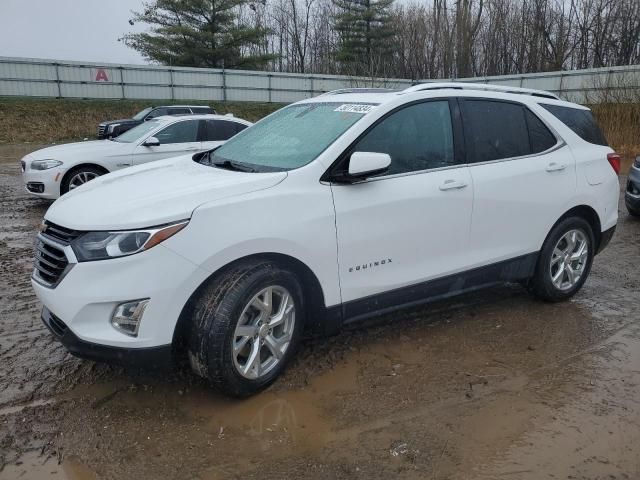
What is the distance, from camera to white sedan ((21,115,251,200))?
878 cm

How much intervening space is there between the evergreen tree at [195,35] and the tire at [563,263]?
3532 cm

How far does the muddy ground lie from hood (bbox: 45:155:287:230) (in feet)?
3.49

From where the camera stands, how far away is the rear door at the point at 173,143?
9438 mm

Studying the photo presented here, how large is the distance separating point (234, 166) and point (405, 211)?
3.88ft

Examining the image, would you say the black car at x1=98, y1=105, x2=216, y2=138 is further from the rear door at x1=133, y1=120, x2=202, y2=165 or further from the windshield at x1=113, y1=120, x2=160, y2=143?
the rear door at x1=133, y1=120, x2=202, y2=165

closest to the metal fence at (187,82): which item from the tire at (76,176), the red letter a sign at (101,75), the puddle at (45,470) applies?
the red letter a sign at (101,75)

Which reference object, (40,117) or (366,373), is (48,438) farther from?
(40,117)

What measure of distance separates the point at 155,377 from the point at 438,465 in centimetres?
179

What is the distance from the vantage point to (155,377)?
3.40 metres

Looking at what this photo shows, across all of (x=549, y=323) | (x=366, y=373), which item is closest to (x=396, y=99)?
(x=366, y=373)

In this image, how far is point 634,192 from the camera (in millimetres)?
8328

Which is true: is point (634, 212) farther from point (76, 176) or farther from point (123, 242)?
point (76, 176)

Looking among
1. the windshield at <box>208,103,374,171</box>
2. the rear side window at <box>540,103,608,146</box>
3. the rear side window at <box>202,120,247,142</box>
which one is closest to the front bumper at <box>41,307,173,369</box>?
the windshield at <box>208,103,374,171</box>

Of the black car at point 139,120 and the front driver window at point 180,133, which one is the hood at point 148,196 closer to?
the front driver window at point 180,133
